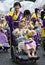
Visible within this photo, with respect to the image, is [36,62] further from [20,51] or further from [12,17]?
[12,17]

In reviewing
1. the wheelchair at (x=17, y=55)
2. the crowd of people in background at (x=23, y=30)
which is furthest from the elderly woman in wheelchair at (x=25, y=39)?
the wheelchair at (x=17, y=55)

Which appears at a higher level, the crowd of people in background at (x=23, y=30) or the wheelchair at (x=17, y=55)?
the crowd of people in background at (x=23, y=30)

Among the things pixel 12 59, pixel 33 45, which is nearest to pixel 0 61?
pixel 12 59

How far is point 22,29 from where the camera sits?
36.6 feet

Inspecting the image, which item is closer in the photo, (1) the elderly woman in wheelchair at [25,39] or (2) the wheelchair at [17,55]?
(2) the wheelchair at [17,55]

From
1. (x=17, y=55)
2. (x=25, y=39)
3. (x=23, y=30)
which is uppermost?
(x=23, y=30)

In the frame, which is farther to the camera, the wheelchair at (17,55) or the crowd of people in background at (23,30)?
the crowd of people in background at (23,30)

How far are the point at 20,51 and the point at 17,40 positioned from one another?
0.42m

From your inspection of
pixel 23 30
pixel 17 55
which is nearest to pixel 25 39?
pixel 23 30

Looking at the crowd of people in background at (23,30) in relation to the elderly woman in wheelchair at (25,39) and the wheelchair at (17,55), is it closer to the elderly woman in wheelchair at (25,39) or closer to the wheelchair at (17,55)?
the elderly woman in wheelchair at (25,39)

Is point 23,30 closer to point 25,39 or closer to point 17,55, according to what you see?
point 25,39

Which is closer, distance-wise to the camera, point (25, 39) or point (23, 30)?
point (25, 39)

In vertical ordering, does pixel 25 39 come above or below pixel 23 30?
below

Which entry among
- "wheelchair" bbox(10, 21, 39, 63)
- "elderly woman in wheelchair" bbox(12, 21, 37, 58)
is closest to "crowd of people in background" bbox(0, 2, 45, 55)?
"elderly woman in wheelchair" bbox(12, 21, 37, 58)
